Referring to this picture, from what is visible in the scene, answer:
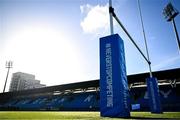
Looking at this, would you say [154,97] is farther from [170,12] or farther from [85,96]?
[85,96]

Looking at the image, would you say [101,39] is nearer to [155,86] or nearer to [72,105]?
[155,86]

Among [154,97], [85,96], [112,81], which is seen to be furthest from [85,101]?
[112,81]

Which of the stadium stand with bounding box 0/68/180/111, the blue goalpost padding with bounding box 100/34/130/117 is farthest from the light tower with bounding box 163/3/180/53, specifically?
the blue goalpost padding with bounding box 100/34/130/117

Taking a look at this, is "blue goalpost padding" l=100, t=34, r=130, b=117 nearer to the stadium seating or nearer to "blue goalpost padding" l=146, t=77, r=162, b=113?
"blue goalpost padding" l=146, t=77, r=162, b=113

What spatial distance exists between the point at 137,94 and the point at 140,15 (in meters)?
15.1

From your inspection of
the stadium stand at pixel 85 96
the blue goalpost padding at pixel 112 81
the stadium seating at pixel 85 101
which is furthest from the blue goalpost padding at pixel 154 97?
the blue goalpost padding at pixel 112 81

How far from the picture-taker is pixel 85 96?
29.2 m

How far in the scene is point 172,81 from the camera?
73.4 ft

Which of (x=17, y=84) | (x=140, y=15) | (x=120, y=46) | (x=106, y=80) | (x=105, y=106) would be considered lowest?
(x=105, y=106)

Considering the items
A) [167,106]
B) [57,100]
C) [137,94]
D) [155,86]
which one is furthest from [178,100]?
[57,100]

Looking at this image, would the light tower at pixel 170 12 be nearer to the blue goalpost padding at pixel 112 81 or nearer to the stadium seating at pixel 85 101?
the stadium seating at pixel 85 101

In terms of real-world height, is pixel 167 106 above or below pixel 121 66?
below

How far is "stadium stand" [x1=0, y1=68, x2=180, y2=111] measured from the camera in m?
20.9

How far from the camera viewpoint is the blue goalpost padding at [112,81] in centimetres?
577
